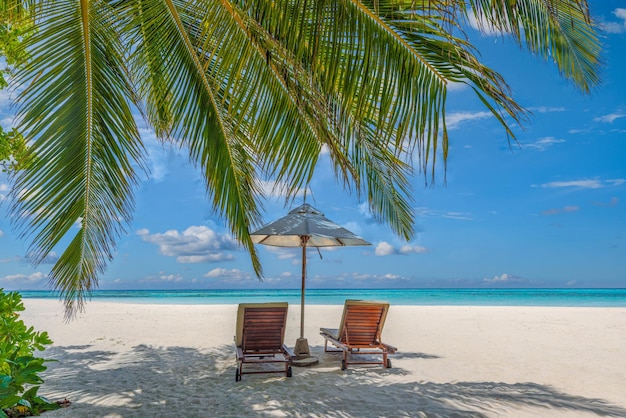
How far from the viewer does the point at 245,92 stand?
3207 millimetres

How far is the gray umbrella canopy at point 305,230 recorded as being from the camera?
5.73m

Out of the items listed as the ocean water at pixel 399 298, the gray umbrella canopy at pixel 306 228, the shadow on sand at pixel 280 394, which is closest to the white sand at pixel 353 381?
the shadow on sand at pixel 280 394

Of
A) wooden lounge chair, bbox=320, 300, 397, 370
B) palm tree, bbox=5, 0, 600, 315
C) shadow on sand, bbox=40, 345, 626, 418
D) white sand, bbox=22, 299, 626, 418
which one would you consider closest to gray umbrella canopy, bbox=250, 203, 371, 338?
wooden lounge chair, bbox=320, 300, 397, 370

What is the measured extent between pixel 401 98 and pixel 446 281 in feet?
161

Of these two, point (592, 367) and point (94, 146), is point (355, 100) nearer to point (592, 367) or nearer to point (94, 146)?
point (94, 146)

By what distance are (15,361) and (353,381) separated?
10.7 feet

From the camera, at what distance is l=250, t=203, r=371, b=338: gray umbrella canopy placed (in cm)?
573

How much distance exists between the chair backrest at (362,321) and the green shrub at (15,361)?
3263mm

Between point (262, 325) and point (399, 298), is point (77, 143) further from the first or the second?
point (399, 298)

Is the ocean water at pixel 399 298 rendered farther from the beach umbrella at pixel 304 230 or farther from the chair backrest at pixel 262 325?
the chair backrest at pixel 262 325

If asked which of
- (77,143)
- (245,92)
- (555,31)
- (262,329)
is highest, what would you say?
(555,31)

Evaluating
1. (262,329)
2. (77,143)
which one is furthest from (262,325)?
(77,143)

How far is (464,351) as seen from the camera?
7.17m

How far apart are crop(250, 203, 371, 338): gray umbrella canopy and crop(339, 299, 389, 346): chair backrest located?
553 mm
